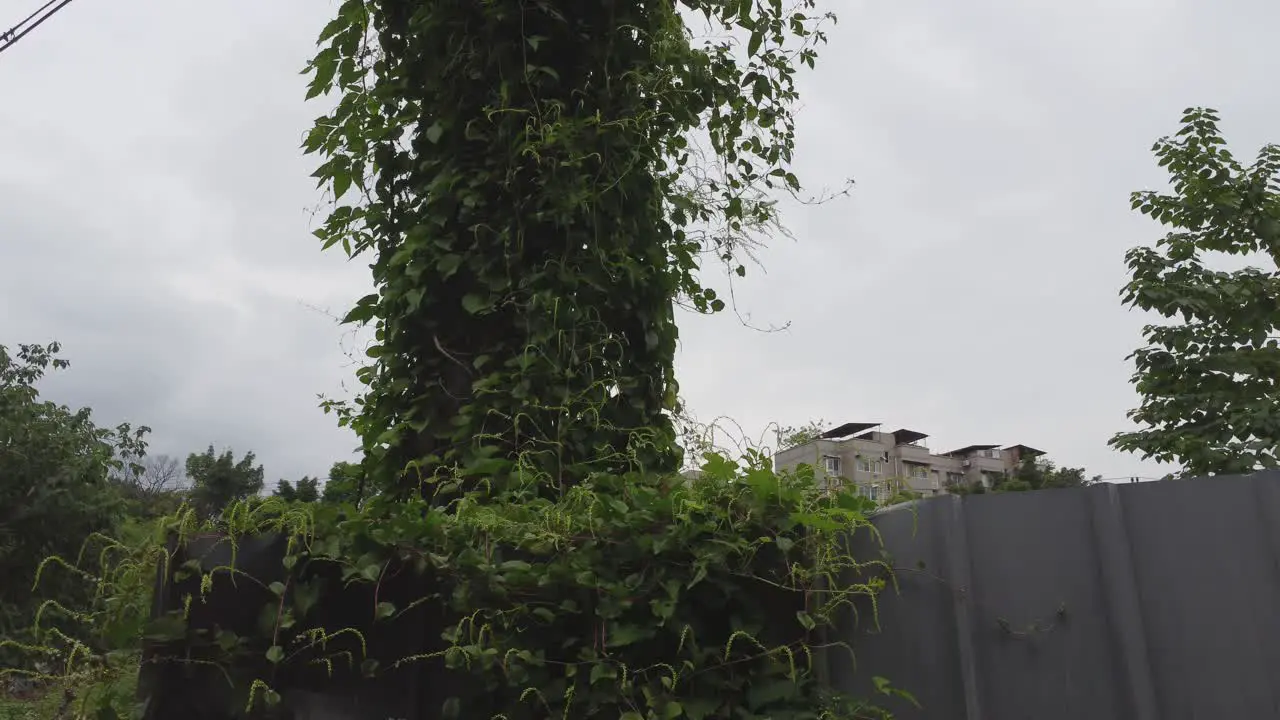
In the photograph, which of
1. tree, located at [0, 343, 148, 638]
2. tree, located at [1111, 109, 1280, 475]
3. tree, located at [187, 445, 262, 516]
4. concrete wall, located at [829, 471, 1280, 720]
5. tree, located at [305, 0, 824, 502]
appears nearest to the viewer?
concrete wall, located at [829, 471, 1280, 720]

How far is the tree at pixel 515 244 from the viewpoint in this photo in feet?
7.85

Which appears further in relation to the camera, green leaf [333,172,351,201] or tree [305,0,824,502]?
green leaf [333,172,351,201]

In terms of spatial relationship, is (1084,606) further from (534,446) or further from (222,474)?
(222,474)

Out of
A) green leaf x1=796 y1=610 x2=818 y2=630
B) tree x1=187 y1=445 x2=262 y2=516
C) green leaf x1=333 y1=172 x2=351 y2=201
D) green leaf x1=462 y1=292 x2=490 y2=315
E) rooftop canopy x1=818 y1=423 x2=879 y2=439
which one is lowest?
green leaf x1=796 y1=610 x2=818 y2=630

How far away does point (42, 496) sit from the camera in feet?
27.8

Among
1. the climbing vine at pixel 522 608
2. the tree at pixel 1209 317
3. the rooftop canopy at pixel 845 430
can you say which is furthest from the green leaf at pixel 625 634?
the tree at pixel 1209 317

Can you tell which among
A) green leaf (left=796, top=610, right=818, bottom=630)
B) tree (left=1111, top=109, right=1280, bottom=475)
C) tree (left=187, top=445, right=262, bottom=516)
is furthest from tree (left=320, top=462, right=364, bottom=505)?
tree (left=187, top=445, right=262, bottom=516)

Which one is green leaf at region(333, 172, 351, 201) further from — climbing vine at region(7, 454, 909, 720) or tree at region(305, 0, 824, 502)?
climbing vine at region(7, 454, 909, 720)

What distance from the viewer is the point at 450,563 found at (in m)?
1.64

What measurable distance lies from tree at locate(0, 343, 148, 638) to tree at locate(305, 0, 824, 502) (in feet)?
24.9

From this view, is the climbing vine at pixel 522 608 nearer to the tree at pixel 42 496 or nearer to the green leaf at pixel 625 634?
the green leaf at pixel 625 634

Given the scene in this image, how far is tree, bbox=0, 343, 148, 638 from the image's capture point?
848 centimetres

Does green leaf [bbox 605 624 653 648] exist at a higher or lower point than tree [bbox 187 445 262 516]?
lower

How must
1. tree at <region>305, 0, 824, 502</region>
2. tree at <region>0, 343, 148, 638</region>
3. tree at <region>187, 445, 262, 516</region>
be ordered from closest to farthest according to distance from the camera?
1. tree at <region>305, 0, 824, 502</region>
2. tree at <region>0, 343, 148, 638</region>
3. tree at <region>187, 445, 262, 516</region>
